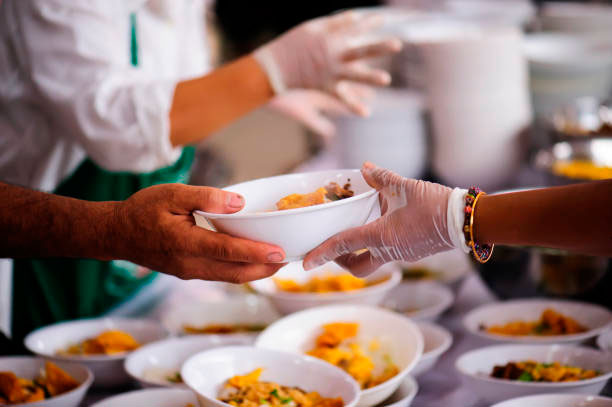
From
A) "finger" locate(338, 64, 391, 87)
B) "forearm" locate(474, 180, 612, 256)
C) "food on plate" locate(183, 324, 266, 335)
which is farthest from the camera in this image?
"finger" locate(338, 64, 391, 87)

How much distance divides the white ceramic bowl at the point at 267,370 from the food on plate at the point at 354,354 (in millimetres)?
107

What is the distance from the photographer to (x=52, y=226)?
3.43 feet

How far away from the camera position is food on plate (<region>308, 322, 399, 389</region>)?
46.1 inches

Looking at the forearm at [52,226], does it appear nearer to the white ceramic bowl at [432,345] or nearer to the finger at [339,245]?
the finger at [339,245]

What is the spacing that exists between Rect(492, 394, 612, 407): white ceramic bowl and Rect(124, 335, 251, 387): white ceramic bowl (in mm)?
562

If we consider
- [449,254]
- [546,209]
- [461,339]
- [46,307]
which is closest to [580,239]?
[546,209]

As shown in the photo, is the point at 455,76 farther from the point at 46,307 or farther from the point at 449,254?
the point at 46,307

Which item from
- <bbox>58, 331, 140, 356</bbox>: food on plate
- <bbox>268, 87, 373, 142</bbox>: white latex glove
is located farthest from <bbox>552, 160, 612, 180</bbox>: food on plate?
<bbox>58, 331, 140, 356</bbox>: food on plate

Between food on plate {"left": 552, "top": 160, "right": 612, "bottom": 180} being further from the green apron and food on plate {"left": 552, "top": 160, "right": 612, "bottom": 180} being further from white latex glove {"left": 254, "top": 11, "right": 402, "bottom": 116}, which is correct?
the green apron

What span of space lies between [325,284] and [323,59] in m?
0.61

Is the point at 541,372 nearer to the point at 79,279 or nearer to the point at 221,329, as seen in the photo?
the point at 221,329

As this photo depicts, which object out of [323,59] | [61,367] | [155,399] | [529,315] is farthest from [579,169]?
[61,367]

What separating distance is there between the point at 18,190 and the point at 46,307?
0.74 meters

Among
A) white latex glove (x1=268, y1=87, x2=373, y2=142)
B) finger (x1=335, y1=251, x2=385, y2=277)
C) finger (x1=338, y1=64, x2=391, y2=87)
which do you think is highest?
finger (x1=338, y1=64, x2=391, y2=87)
